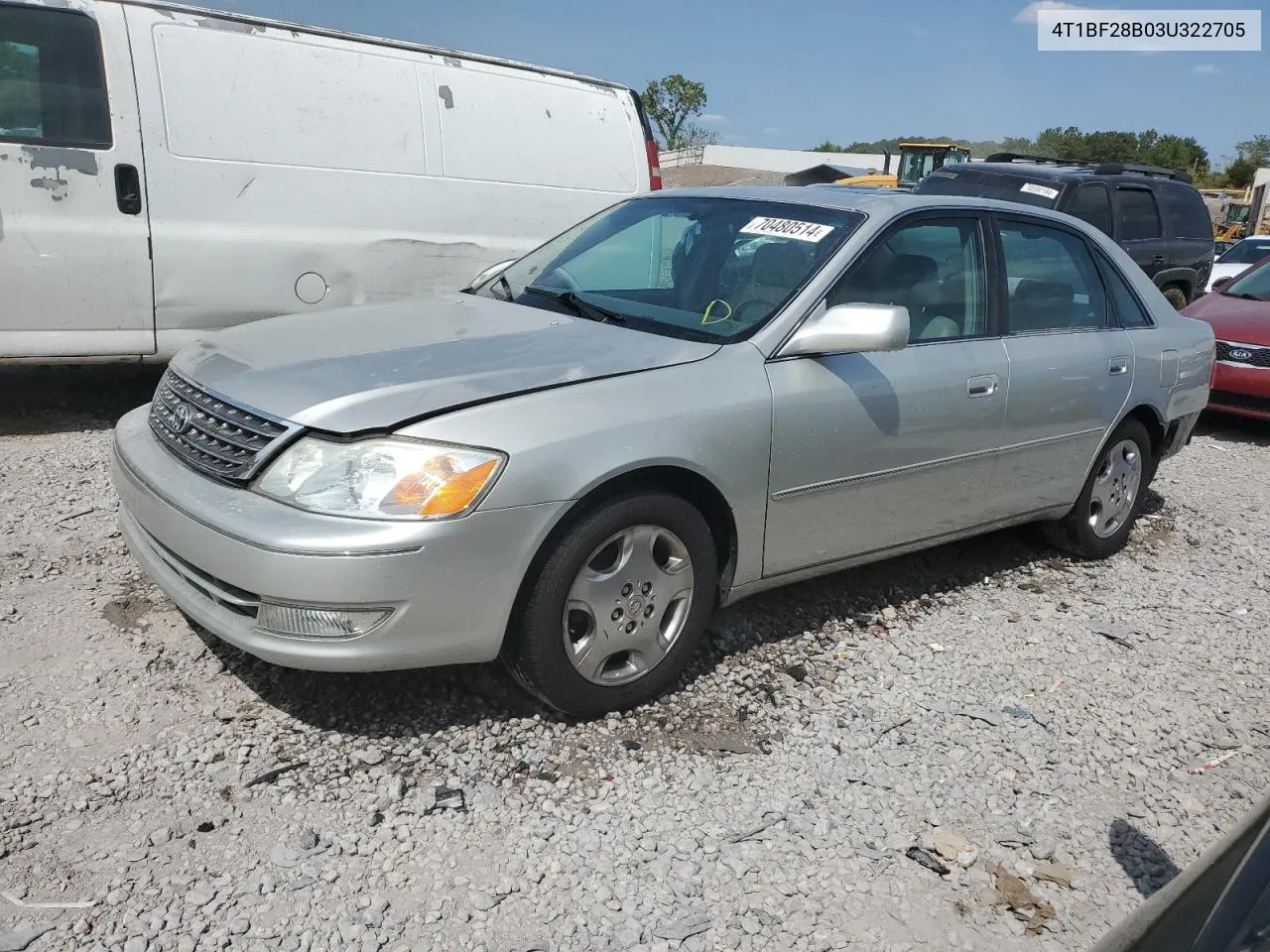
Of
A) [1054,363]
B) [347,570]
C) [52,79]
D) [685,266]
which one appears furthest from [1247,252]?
[347,570]

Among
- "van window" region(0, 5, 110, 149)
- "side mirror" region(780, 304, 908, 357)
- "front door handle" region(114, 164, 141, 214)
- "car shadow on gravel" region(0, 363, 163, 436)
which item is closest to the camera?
"side mirror" region(780, 304, 908, 357)

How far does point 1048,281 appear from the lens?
175 inches

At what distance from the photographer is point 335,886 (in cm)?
242

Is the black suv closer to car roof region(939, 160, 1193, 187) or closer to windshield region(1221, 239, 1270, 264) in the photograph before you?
car roof region(939, 160, 1193, 187)

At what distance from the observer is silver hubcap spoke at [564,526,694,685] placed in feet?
9.90

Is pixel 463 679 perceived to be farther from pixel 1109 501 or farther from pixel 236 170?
pixel 236 170

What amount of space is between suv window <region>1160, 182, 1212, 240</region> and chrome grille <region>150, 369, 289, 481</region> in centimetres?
1079

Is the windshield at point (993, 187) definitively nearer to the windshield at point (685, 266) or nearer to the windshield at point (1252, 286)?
the windshield at point (1252, 286)

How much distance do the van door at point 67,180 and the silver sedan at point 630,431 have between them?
7.84ft

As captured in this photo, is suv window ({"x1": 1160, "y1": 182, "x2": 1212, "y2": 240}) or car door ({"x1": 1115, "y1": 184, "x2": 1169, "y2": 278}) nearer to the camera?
car door ({"x1": 1115, "y1": 184, "x2": 1169, "y2": 278})

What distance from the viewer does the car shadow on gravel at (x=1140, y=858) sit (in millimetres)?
2705

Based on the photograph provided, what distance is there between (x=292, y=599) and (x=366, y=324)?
1182mm

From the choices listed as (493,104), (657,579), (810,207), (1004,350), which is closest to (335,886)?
(657,579)

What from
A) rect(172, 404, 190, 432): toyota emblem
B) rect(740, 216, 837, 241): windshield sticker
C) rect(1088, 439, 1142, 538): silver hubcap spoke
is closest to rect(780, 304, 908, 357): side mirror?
rect(740, 216, 837, 241): windshield sticker
